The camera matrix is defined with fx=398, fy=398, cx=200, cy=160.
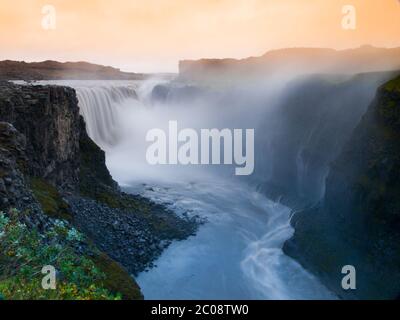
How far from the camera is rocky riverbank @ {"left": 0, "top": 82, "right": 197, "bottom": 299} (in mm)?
19234

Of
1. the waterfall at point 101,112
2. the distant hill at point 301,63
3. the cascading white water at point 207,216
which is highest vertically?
the distant hill at point 301,63

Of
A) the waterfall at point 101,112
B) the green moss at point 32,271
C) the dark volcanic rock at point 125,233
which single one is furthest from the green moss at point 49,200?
the waterfall at point 101,112

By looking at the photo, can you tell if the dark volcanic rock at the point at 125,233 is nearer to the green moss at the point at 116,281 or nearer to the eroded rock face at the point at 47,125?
the eroded rock face at the point at 47,125

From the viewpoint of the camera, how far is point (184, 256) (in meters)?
24.6

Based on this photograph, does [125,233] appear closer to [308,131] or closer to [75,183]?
[75,183]

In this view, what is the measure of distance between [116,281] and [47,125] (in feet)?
43.7

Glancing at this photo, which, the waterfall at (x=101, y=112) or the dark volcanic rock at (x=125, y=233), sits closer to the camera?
the dark volcanic rock at (x=125, y=233)

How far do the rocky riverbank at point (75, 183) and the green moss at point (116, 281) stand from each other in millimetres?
82

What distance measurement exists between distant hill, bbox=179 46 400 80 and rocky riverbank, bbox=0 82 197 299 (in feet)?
106

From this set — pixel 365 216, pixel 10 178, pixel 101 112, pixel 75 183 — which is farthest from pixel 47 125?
pixel 101 112

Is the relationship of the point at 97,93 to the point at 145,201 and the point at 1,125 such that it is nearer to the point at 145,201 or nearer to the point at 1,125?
the point at 145,201

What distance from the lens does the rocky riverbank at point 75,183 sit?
1923 cm

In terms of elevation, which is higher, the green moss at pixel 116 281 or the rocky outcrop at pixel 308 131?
the rocky outcrop at pixel 308 131
